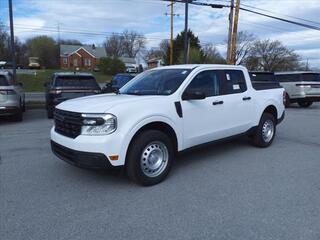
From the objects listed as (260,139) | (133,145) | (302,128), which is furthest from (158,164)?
(302,128)

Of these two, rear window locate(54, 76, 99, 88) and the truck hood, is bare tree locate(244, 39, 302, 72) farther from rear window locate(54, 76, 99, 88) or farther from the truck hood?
the truck hood

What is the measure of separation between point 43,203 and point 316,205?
3.50m

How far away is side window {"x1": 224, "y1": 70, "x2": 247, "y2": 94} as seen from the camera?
634 centimetres

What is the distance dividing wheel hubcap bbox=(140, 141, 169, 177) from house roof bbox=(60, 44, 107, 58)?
88815 millimetres

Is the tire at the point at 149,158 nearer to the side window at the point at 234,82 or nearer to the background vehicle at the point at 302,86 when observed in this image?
the side window at the point at 234,82

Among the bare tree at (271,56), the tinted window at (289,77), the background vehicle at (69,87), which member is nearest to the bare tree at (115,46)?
the bare tree at (271,56)

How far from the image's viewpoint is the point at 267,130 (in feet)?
24.6

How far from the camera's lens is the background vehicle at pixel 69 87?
11.3m

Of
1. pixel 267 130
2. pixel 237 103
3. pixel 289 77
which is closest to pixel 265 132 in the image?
pixel 267 130

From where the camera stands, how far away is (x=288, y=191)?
471 centimetres

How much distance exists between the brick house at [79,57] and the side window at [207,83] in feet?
285

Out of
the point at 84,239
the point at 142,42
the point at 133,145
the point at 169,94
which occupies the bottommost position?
the point at 84,239

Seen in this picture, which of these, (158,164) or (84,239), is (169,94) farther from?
(84,239)

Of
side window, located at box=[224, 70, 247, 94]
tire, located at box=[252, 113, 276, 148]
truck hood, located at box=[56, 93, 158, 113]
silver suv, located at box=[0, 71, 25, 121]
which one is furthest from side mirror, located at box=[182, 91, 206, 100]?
silver suv, located at box=[0, 71, 25, 121]
